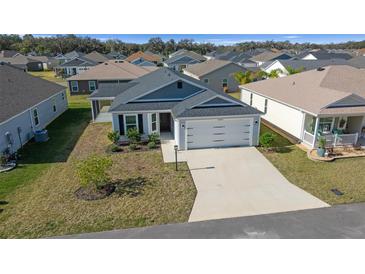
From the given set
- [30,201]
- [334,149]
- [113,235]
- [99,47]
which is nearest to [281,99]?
[334,149]

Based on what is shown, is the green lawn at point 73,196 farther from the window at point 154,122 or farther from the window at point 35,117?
the window at point 35,117

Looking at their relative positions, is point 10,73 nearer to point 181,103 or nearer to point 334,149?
point 181,103

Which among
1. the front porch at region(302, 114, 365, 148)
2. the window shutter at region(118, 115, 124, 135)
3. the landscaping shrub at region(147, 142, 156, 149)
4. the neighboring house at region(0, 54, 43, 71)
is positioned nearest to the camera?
the front porch at region(302, 114, 365, 148)

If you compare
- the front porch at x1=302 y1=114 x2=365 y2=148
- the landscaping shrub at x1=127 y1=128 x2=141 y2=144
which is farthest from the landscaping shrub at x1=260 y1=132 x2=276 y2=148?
the landscaping shrub at x1=127 y1=128 x2=141 y2=144

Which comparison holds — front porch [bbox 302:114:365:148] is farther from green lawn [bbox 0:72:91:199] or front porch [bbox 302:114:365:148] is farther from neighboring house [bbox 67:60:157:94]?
neighboring house [bbox 67:60:157:94]

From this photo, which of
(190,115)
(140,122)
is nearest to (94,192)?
(190,115)

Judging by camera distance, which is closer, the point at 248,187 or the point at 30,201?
the point at 30,201

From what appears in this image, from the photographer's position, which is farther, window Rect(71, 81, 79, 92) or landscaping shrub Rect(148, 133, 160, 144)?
window Rect(71, 81, 79, 92)
